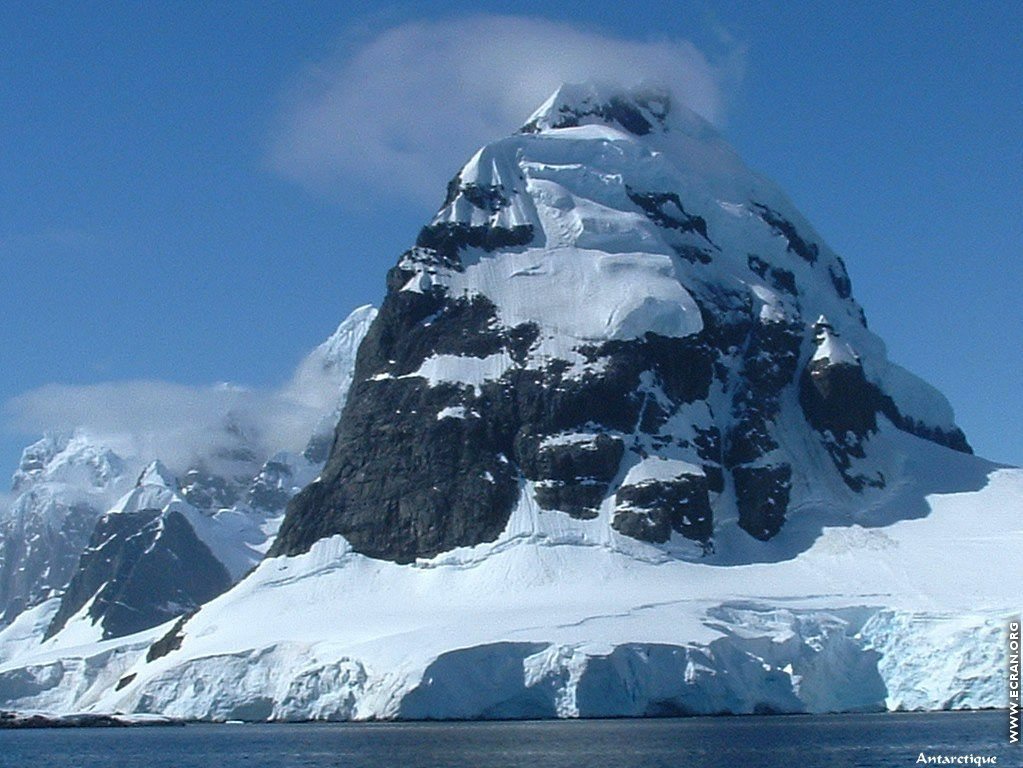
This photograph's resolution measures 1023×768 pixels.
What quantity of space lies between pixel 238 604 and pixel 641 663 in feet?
184

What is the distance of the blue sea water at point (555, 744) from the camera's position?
370 feet

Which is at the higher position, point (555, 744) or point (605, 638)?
point (605, 638)

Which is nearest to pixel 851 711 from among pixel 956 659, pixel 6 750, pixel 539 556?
pixel 956 659

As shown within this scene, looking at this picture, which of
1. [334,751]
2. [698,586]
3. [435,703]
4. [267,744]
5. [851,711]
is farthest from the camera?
[698,586]

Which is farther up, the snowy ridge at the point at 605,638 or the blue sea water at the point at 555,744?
the snowy ridge at the point at 605,638

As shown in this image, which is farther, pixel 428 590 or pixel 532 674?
pixel 428 590

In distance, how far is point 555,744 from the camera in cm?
12681

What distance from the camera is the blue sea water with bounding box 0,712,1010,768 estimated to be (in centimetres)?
11281

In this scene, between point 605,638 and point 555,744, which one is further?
point 605,638

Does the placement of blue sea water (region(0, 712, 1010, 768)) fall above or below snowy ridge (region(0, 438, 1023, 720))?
below

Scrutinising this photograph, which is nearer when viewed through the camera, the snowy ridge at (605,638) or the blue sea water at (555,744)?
the blue sea water at (555,744)

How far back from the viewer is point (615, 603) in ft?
584

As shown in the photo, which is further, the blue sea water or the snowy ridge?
the snowy ridge

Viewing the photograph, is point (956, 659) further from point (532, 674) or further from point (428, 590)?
point (428, 590)
